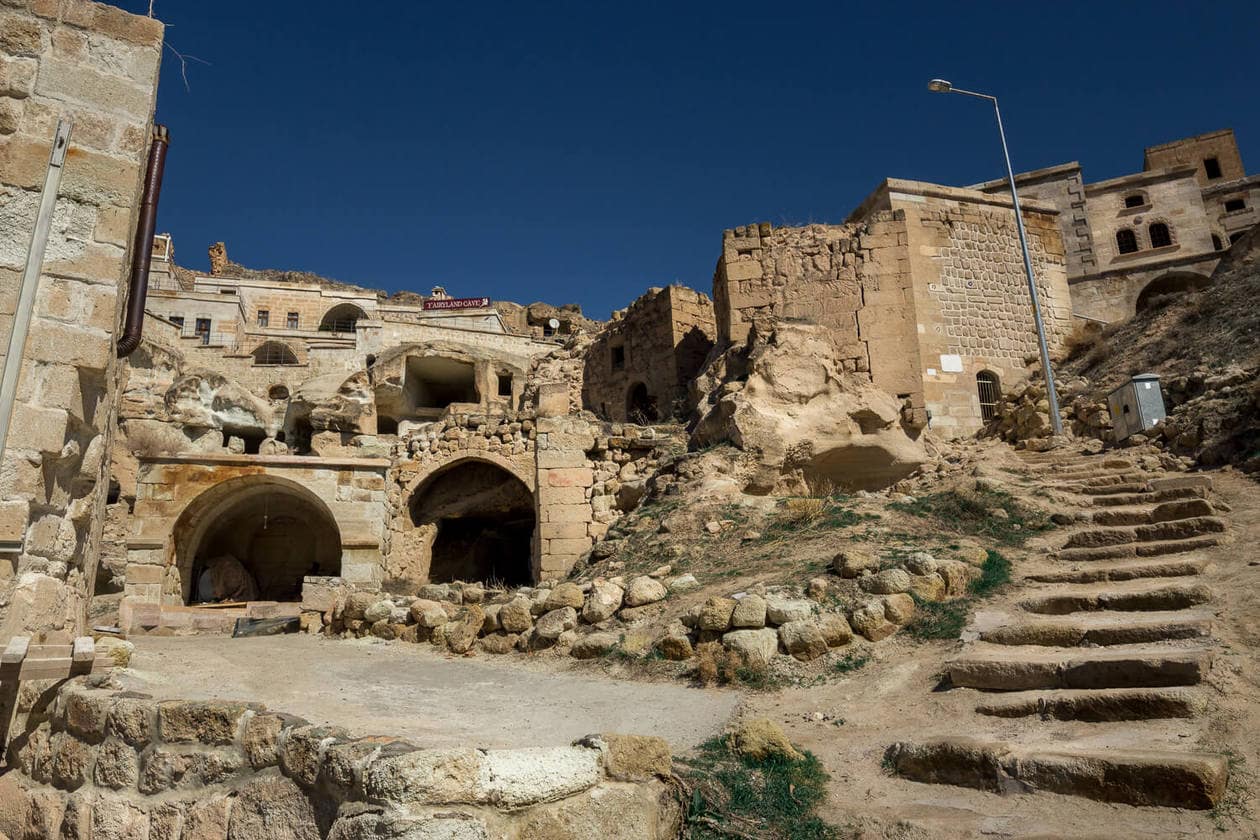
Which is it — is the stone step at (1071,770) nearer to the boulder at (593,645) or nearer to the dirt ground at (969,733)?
the dirt ground at (969,733)

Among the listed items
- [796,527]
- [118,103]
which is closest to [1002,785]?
[796,527]

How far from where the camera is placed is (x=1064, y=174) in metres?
30.7

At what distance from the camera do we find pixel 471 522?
60.7ft

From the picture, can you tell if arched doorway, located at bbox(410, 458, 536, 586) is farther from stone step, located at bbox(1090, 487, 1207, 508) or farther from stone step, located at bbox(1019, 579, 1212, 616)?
stone step, located at bbox(1019, 579, 1212, 616)

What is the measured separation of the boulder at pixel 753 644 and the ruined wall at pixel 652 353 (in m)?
13.4

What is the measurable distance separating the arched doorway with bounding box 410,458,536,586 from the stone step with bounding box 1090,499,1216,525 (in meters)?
9.48

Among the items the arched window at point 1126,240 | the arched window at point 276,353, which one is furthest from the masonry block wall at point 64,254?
the arched window at point 1126,240

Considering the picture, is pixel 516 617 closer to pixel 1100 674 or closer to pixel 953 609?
pixel 953 609

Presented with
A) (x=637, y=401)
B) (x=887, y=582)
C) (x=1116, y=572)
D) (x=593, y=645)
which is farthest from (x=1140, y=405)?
(x=637, y=401)

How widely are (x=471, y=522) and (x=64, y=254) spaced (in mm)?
14647

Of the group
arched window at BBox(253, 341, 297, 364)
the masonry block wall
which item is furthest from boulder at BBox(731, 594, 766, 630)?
arched window at BBox(253, 341, 297, 364)

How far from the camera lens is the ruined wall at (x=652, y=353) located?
21.5 m

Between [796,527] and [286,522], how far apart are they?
1529cm

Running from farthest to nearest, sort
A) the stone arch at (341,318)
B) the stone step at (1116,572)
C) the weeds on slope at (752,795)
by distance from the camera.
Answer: the stone arch at (341,318)
the stone step at (1116,572)
the weeds on slope at (752,795)
